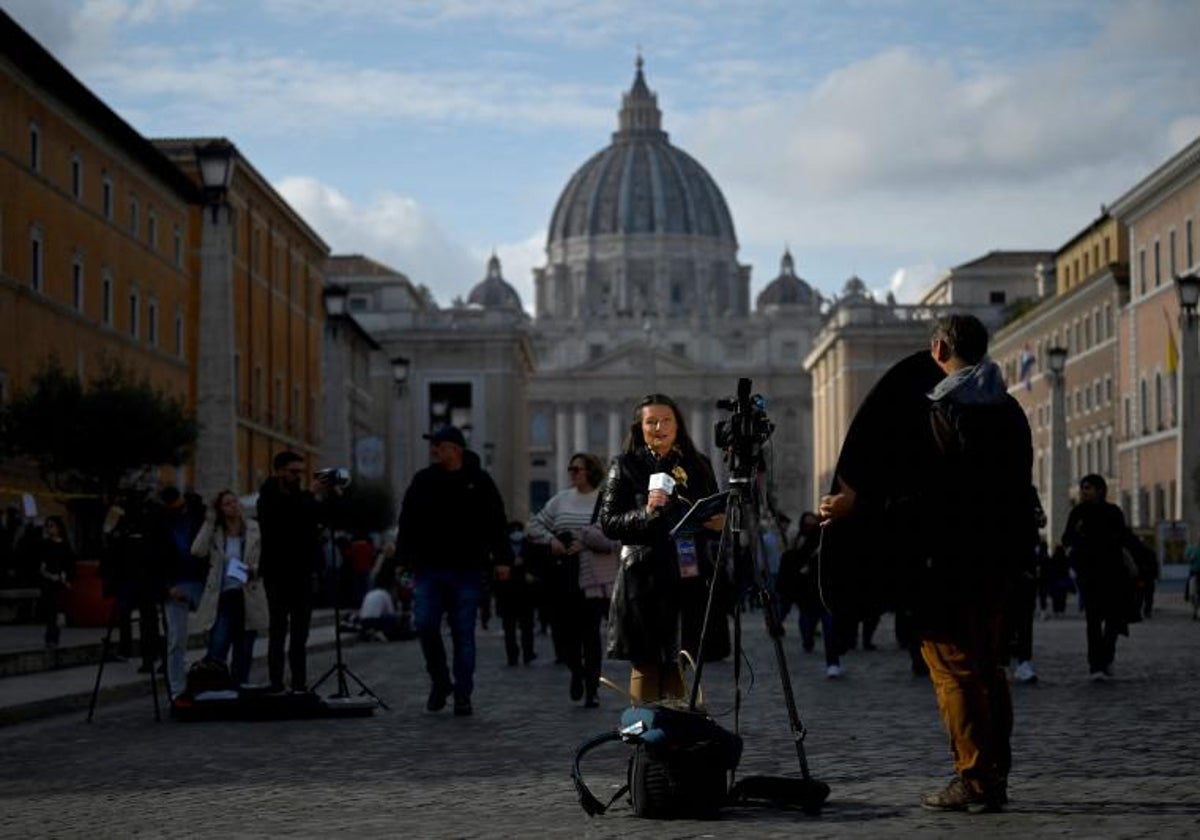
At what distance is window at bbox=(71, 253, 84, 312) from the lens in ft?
158

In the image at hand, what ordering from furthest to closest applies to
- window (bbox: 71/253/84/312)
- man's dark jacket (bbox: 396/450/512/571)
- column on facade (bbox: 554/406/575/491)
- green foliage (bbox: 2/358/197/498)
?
1. column on facade (bbox: 554/406/575/491)
2. window (bbox: 71/253/84/312)
3. green foliage (bbox: 2/358/197/498)
4. man's dark jacket (bbox: 396/450/512/571)

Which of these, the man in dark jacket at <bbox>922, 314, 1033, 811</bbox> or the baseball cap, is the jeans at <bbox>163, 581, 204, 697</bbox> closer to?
the baseball cap

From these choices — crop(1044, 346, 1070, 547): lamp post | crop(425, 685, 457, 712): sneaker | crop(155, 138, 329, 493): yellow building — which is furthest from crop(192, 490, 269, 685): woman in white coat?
crop(1044, 346, 1070, 547): lamp post

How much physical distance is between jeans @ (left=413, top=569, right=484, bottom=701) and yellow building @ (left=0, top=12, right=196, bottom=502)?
23543 mm

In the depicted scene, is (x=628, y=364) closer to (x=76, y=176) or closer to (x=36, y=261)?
(x=76, y=176)

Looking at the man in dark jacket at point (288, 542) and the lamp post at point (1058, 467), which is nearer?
the man in dark jacket at point (288, 542)

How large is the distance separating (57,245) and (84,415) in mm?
6025

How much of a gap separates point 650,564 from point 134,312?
44439mm

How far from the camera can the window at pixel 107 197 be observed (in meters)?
51.0

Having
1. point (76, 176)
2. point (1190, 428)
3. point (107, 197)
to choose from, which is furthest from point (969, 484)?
point (107, 197)

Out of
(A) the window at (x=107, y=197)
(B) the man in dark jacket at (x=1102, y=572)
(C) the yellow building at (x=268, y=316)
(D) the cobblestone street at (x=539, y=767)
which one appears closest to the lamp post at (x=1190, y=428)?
(C) the yellow building at (x=268, y=316)

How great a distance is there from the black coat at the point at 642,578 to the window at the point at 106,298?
41035 mm

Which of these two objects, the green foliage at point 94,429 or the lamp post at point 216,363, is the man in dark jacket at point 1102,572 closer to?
the lamp post at point 216,363

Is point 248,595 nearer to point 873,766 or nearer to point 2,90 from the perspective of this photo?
point 873,766
